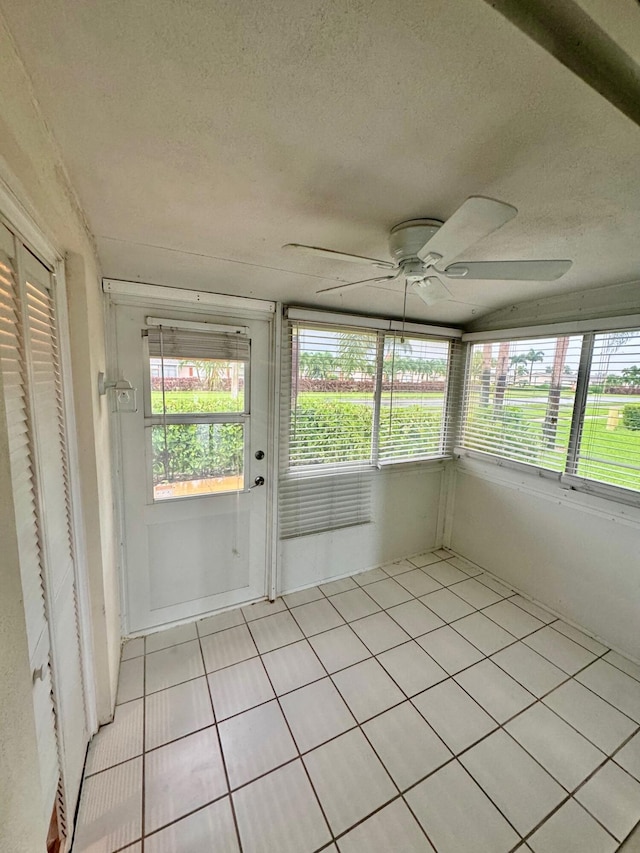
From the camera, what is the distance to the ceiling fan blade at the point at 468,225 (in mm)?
773

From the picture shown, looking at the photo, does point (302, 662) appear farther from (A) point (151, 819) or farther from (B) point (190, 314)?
(B) point (190, 314)

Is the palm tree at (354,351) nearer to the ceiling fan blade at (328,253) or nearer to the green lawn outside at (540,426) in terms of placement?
the green lawn outside at (540,426)

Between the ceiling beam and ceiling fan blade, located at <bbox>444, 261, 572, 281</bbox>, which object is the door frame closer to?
ceiling fan blade, located at <bbox>444, 261, 572, 281</bbox>

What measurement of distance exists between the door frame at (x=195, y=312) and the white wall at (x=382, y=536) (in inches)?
8.5

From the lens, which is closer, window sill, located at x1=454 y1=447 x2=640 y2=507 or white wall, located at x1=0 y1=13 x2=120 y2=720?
white wall, located at x1=0 y1=13 x2=120 y2=720

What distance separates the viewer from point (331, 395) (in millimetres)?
2389

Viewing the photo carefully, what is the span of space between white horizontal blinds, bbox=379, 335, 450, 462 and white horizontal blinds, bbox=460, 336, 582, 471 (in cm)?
25

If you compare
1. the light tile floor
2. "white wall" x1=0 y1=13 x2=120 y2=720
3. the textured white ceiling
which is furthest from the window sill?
"white wall" x1=0 y1=13 x2=120 y2=720

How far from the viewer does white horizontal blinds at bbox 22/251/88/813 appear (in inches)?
37.9

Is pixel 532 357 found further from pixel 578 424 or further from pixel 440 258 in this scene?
pixel 440 258

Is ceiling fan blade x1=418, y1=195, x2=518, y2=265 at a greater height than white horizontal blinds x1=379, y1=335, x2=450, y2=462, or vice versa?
ceiling fan blade x1=418, y1=195, x2=518, y2=265

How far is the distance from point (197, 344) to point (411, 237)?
4.33 feet

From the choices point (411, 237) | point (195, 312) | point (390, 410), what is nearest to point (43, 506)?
point (195, 312)

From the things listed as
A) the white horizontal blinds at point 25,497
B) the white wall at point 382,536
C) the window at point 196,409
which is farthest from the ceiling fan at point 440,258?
the white wall at point 382,536
